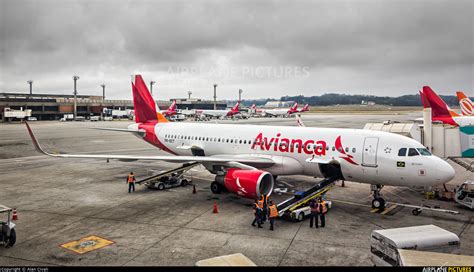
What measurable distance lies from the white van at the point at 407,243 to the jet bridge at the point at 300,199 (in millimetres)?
5437

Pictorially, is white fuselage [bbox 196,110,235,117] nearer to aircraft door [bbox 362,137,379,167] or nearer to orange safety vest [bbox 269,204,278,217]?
aircraft door [bbox 362,137,379,167]

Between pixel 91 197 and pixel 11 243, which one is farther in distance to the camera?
pixel 91 197

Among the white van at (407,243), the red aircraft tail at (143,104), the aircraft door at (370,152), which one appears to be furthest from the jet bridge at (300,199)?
the red aircraft tail at (143,104)

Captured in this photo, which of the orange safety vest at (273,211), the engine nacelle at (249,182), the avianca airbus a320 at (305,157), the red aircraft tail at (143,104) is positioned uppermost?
the red aircraft tail at (143,104)

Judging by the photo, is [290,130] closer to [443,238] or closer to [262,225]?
[262,225]

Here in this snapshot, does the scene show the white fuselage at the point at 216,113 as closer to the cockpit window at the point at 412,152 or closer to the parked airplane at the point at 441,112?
→ the parked airplane at the point at 441,112

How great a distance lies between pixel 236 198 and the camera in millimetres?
22094

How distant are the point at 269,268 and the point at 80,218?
35.1 feet

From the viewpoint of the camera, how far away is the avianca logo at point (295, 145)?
20.5 metres

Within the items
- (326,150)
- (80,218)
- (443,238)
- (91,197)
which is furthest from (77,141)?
(443,238)

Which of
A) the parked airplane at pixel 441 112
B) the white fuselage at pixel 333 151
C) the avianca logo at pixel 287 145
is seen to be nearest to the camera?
the white fuselage at pixel 333 151

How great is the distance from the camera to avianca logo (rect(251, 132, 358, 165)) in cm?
2052

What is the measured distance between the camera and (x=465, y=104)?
48062mm

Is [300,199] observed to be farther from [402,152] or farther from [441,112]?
[441,112]
